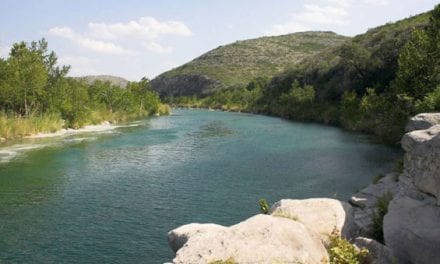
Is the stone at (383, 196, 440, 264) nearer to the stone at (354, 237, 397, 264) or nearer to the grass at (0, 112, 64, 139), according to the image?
the stone at (354, 237, 397, 264)

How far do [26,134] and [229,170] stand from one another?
42.2 m

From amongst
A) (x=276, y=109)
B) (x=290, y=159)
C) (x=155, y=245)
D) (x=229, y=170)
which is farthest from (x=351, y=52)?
(x=155, y=245)

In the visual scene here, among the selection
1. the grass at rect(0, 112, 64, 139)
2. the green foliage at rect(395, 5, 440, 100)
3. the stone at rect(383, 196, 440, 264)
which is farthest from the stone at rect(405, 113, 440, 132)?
the grass at rect(0, 112, 64, 139)

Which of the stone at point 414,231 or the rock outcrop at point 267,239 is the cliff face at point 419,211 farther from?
the rock outcrop at point 267,239

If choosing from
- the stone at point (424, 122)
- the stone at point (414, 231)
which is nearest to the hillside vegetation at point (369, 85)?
the stone at point (424, 122)

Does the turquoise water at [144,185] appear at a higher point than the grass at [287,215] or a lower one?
lower

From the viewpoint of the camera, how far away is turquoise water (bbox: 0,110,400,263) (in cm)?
2450

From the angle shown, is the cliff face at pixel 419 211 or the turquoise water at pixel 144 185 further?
the turquoise water at pixel 144 185

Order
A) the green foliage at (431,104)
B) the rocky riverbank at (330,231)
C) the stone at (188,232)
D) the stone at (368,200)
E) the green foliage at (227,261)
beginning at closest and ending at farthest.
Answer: the green foliage at (227,261) → the rocky riverbank at (330,231) → the stone at (188,232) → the stone at (368,200) → the green foliage at (431,104)

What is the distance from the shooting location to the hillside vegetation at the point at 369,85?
49.6 m

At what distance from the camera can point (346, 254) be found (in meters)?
16.3

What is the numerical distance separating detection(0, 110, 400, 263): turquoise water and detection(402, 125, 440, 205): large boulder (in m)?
12.0

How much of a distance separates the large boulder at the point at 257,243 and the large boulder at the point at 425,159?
16.1 ft

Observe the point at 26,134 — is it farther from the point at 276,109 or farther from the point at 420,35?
the point at 276,109
